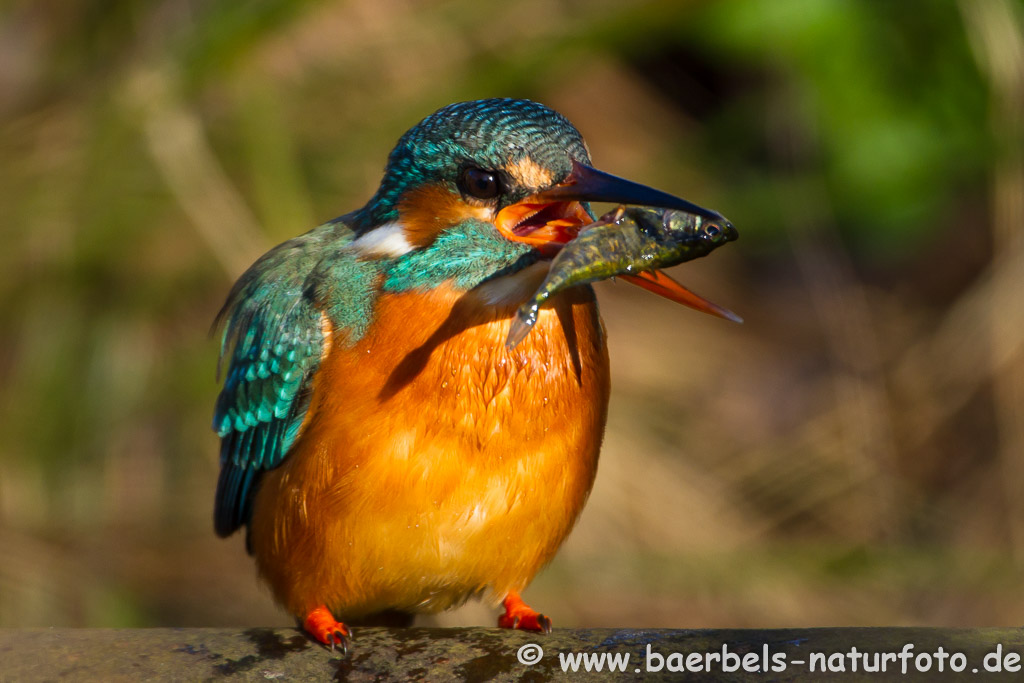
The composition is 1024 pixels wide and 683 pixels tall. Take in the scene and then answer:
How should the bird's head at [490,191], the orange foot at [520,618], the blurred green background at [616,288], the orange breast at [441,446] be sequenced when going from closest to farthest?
1. the bird's head at [490,191]
2. the orange breast at [441,446]
3. the orange foot at [520,618]
4. the blurred green background at [616,288]

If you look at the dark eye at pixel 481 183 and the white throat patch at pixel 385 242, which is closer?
the dark eye at pixel 481 183

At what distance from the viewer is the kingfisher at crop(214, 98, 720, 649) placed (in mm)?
2137

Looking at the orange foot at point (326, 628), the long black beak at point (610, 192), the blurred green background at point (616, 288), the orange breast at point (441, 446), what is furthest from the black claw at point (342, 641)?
the blurred green background at point (616, 288)

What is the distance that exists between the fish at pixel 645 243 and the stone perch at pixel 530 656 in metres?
0.57

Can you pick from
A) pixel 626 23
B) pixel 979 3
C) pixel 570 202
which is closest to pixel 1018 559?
pixel 979 3

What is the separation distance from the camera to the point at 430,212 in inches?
87.2

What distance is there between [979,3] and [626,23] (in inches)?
55.1

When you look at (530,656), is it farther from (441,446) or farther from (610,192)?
(610,192)

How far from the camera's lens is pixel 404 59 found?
199 inches

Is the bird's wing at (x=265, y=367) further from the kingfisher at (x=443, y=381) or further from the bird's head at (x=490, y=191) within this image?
the bird's head at (x=490, y=191)

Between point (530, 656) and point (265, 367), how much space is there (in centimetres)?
87

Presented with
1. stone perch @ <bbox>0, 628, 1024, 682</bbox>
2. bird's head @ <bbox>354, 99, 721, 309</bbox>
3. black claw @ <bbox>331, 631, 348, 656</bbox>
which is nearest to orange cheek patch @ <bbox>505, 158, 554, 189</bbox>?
bird's head @ <bbox>354, 99, 721, 309</bbox>

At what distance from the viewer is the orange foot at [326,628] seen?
228cm

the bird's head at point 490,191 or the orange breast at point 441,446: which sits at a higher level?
the bird's head at point 490,191
